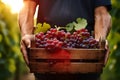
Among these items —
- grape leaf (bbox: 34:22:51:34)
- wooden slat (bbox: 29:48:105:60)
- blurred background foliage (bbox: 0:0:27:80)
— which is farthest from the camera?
blurred background foliage (bbox: 0:0:27:80)

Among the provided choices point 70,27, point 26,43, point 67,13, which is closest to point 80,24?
point 70,27

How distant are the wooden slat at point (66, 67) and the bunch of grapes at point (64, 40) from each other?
0.15m

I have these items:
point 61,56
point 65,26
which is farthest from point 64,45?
point 65,26

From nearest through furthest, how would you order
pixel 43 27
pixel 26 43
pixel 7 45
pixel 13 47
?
pixel 26 43 < pixel 43 27 < pixel 7 45 < pixel 13 47

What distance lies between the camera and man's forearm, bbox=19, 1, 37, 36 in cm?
548

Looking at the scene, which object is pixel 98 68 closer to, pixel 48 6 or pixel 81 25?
pixel 81 25

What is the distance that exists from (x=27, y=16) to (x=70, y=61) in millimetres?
845

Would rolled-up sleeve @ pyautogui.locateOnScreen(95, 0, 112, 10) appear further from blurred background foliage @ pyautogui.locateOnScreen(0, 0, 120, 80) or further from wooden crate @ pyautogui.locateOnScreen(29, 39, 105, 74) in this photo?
blurred background foliage @ pyautogui.locateOnScreen(0, 0, 120, 80)

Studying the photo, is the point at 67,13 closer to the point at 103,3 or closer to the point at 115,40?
the point at 103,3

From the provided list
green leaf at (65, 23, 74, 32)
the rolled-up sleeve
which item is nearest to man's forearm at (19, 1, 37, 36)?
green leaf at (65, 23, 74, 32)

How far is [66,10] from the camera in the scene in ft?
17.9

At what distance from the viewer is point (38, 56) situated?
4871 millimetres

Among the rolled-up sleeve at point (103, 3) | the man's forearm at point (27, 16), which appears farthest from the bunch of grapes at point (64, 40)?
the rolled-up sleeve at point (103, 3)

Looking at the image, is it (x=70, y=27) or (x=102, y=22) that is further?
(x=102, y=22)
